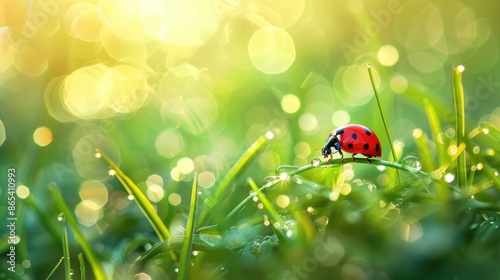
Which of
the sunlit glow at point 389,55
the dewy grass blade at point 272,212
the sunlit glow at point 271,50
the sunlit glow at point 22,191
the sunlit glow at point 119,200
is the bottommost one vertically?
the dewy grass blade at point 272,212

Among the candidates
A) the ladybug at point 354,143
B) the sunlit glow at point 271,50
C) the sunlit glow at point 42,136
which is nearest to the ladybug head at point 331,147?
the ladybug at point 354,143

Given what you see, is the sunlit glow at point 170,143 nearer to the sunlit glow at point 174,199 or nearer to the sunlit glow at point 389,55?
the sunlit glow at point 174,199

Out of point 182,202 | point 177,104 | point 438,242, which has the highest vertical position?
point 177,104

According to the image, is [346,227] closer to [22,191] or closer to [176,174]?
[176,174]

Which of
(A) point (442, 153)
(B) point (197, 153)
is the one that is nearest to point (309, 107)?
(B) point (197, 153)

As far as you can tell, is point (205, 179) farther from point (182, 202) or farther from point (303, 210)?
point (303, 210)

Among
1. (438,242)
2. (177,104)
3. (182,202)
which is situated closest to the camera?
(438,242)

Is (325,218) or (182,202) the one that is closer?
(325,218)
